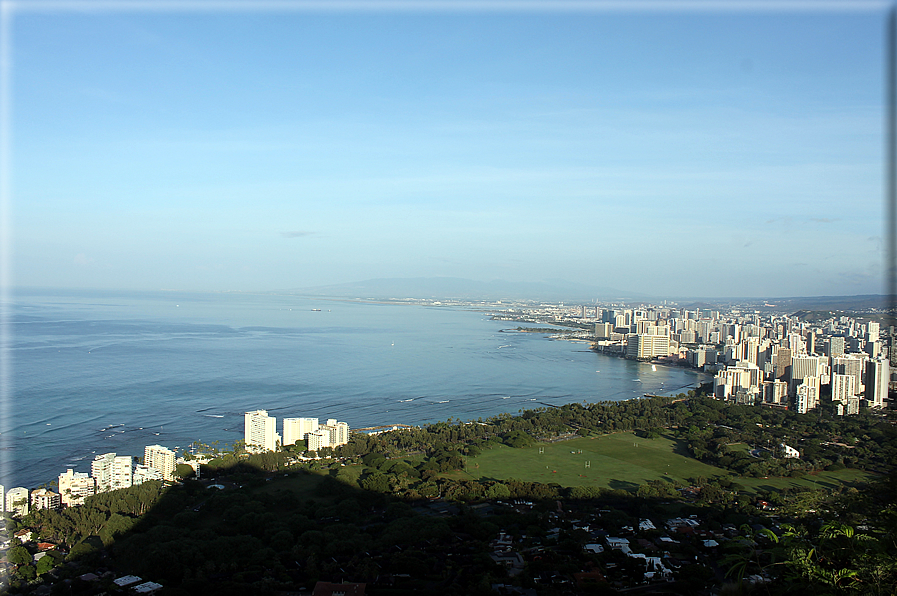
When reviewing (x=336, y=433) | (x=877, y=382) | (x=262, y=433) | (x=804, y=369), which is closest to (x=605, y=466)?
(x=336, y=433)

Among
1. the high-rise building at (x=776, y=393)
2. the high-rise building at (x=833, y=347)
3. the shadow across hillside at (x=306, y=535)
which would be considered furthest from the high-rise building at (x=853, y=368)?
the shadow across hillside at (x=306, y=535)

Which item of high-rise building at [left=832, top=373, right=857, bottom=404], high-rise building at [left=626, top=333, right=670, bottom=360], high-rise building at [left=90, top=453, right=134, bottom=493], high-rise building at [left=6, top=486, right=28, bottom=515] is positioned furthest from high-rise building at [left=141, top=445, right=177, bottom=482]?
high-rise building at [left=626, top=333, right=670, bottom=360]

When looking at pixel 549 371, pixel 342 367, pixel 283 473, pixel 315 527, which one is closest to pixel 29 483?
pixel 283 473

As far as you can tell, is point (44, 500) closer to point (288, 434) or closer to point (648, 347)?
point (288, 434)

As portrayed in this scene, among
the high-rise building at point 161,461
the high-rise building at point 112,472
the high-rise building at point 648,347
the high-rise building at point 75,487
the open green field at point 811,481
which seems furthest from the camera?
the high-rise building at point 648,347

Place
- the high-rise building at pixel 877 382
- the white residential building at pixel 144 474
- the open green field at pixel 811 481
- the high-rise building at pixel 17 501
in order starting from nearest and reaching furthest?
the high-rise building at pixel 17 501, the white residential building at pixel 144 474, the open green field at pixel 811 481, the high-rise building at pixel 877 382

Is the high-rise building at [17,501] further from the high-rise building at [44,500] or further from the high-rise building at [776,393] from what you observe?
the high-rise building at [776,393]

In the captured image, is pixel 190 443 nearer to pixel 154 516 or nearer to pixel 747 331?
pixel 154 516
